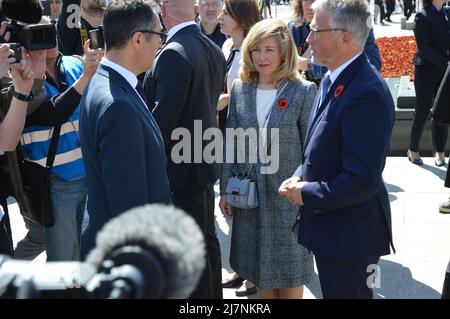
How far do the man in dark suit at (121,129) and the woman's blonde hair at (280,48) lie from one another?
1.25m

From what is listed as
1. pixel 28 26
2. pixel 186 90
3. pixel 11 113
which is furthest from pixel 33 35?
pixel 186 90

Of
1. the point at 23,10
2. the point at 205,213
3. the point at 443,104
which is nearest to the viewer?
the point at 23,10

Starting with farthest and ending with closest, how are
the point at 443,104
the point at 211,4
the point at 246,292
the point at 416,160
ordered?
the point at 416,160 → the point at 211,4 → the point at 443,104 → the point at 246,292

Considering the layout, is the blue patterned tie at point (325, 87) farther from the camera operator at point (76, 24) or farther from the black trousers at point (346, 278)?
the camera operator at point (76, 24)

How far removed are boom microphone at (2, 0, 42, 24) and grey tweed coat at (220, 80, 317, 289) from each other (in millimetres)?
1272

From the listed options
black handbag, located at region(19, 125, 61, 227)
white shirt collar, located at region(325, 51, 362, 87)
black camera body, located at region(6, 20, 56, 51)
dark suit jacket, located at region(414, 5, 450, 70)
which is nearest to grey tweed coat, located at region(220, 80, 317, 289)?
white shirt collar, located at region(325, 51, 362, 87)

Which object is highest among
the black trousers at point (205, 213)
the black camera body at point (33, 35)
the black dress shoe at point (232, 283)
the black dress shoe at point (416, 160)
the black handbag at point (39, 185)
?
the black camera body at point (33, 35)

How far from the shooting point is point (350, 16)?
302 cm

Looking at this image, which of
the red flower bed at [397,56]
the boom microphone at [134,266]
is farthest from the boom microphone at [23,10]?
the red flower bed at [397,56]

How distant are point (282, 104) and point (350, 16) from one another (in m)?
1.03

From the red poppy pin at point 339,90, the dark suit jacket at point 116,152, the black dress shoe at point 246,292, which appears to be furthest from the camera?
the black dress shoe at point 246,292

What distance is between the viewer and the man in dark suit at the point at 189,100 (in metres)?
3.89

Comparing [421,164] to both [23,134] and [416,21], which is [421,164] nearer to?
[416,21]

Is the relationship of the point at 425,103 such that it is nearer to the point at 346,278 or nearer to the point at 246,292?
the point at 246,292
